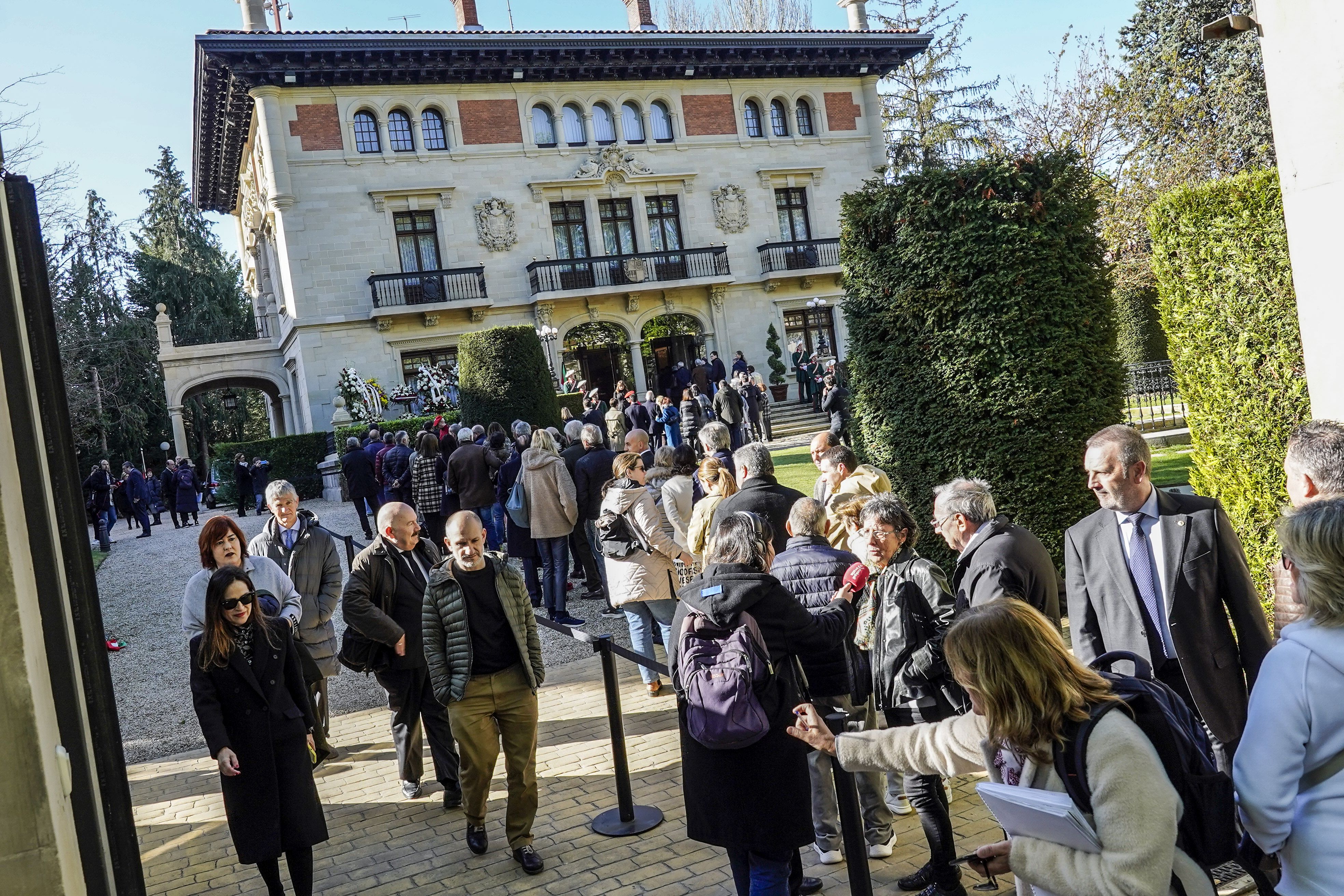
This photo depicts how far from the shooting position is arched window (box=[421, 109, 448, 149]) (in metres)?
28.2

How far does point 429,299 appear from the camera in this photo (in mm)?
27516

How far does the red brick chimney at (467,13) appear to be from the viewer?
100 ft

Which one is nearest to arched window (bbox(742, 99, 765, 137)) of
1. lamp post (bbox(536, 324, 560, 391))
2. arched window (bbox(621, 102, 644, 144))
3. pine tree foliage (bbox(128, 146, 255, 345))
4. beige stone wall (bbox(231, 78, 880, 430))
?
beige stone wall (bbox(231, 78, 880, 430))

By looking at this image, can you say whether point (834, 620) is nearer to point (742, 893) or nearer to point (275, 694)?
point (742, 893)

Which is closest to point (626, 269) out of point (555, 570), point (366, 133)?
point (366, 133)

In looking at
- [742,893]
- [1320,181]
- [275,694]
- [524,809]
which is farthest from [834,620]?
[1320,181]

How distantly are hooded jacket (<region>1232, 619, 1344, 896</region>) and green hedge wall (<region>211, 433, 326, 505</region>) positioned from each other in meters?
24.2

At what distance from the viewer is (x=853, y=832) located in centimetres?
327

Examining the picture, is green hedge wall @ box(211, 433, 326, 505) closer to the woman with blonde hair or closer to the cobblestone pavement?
the cobblestone pavement

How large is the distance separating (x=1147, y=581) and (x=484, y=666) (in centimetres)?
298

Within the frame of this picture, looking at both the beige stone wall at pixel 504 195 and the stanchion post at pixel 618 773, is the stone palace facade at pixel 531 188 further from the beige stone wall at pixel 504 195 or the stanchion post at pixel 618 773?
the stanchion post at pixel 618 773

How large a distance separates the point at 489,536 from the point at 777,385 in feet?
63.2

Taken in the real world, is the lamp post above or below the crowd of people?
above

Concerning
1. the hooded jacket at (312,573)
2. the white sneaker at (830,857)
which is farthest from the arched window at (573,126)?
the white sneaker at (830,857)
